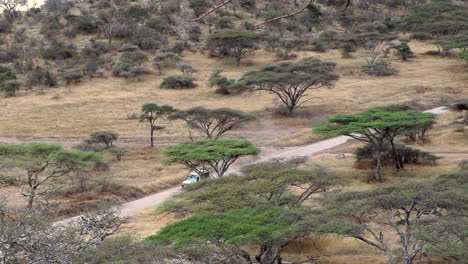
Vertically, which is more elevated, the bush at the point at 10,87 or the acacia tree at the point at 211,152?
the bush at the point at 10,87

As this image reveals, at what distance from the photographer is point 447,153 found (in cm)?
3506

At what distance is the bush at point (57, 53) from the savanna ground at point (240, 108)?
10.9 m

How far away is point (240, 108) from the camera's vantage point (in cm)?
5009

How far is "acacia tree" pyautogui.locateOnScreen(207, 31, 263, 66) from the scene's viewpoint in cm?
6600

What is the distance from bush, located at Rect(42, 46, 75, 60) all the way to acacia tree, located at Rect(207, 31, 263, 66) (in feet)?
61.3

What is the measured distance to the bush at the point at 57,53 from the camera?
67.7m

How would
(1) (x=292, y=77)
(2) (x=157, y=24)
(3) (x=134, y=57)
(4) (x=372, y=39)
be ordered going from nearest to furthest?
(1) (x=292, y=77) < (4) (x=372, y=39) < (3) (x=134, y=57) < (2) (x=157, y=24)

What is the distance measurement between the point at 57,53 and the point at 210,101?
88.1ft

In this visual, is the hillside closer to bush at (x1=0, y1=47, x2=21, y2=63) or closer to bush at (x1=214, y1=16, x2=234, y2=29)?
bush at (x1=0, y1=47, x2=21, y2=63)

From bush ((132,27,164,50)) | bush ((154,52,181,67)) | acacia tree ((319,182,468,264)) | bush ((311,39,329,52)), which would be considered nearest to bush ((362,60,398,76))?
bush ((311,39,329,52))

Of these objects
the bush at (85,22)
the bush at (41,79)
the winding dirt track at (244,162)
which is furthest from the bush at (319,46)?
the bush at (41,79)

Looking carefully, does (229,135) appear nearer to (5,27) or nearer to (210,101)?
(210,101)

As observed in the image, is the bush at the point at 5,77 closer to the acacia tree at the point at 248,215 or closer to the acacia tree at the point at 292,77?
the acacia tree at the point at 292,77

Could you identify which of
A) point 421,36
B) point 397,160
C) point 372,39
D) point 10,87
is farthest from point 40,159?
point 421,36
